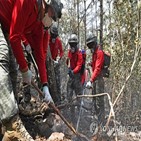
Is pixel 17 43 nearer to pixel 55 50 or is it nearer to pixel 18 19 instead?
pixel 18 19

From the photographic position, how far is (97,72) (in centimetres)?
931

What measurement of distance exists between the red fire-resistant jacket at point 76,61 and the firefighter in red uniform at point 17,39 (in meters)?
5.83

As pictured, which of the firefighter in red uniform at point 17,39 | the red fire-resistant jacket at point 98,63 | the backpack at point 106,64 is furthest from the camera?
the backpack at point 106,64

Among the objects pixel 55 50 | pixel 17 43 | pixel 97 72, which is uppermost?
pixel 17 43

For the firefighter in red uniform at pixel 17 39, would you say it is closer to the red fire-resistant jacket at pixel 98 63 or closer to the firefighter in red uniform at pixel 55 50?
the red fire-resistant jacket at pixel 98 63

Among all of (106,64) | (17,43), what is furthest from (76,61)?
(17,43)

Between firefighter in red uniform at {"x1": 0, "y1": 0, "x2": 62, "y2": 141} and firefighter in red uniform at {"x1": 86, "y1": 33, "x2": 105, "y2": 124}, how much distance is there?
4648 mm

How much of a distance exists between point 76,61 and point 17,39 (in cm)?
709

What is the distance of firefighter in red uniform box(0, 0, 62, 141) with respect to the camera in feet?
10.6

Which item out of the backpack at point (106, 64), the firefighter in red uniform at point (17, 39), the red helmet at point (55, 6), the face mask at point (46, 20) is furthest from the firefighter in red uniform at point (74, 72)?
the red helmet at point (55, 6)

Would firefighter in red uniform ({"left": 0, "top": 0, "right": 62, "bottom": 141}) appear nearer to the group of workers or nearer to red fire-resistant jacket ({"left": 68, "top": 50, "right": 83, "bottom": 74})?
the group of workers

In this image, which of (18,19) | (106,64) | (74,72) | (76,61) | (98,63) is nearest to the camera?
(18,19)

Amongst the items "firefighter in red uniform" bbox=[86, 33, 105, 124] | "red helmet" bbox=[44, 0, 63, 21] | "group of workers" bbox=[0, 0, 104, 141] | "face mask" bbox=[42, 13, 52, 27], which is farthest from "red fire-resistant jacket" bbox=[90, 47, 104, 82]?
"red helmet" bbox=[44, 0, 63, 21]

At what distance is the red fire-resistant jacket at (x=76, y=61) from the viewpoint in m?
10.6
